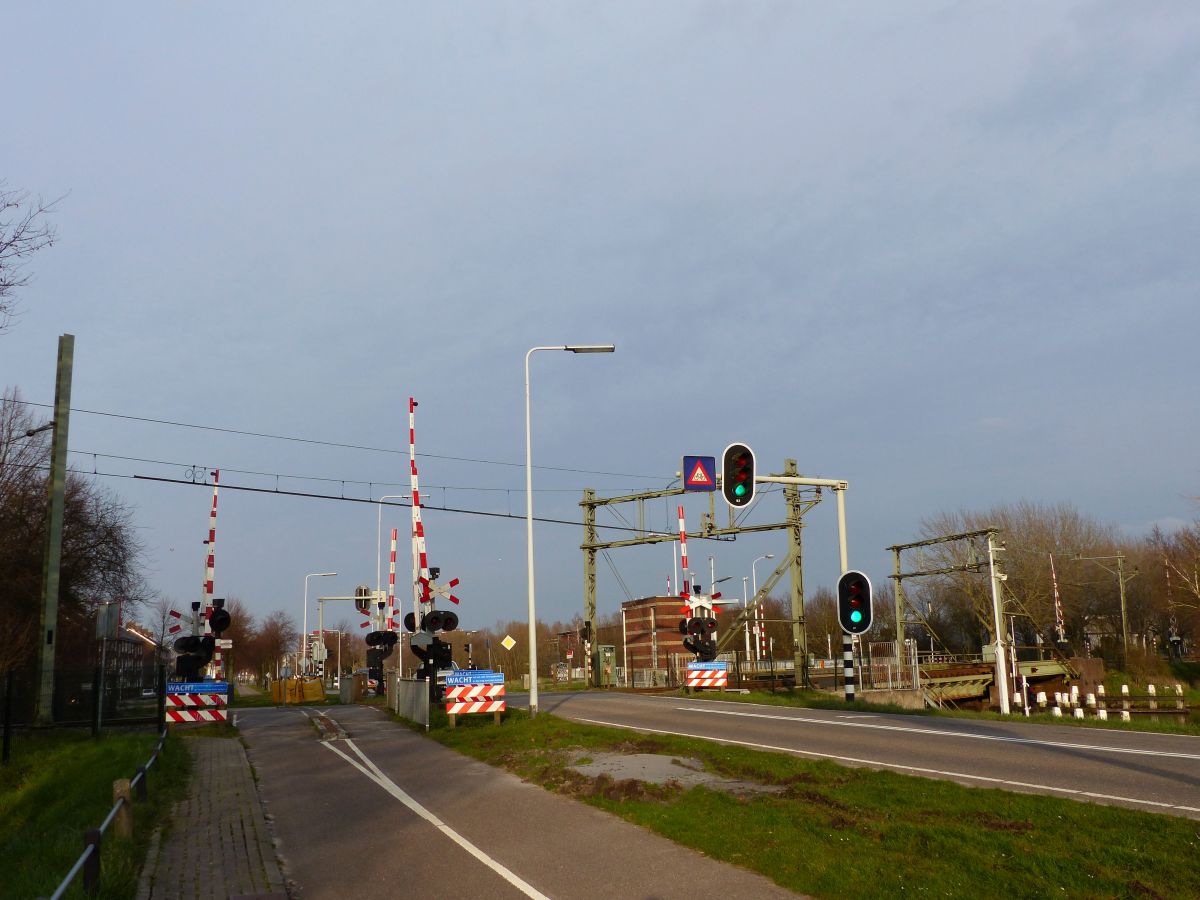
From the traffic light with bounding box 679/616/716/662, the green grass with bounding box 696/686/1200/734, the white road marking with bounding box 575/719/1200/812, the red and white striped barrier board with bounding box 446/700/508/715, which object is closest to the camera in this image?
the white road marking with bounding box 575/719/1200/812

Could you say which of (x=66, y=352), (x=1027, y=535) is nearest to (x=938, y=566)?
(x=1027, y=535)

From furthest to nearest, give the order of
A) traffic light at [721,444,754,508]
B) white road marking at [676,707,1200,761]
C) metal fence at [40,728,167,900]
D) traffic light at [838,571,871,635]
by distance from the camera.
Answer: traffic light at [838,571,871,635]
traffic light at [721,444,754,508]
white road marking at [676,707,1200,761]
metal fence at [40,728,167,900]

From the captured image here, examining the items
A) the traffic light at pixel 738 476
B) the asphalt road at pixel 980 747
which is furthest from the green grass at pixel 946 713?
the traffic light at pixel 738 476

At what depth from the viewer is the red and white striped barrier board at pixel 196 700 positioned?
23.1 meters

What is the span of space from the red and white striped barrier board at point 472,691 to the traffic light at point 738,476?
6.74 meters

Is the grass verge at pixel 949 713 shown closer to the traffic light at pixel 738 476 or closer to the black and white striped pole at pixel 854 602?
the black and white striped pole at pixel 854 602

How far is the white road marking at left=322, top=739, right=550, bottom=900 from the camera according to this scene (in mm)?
8430

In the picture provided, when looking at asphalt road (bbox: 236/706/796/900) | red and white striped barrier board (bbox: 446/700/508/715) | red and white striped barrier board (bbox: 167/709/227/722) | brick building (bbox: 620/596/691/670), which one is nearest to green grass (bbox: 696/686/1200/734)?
red and white striped barrier board (bbox: 446/700/508/715)

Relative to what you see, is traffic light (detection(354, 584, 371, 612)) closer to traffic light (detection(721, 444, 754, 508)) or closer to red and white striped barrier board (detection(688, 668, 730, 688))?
red and white striped barrier board (detection(688, 668, 730, 688))

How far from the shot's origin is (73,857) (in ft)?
33.0

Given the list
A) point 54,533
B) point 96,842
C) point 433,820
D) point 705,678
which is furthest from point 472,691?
point 96,842

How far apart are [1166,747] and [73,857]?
14.7 meters

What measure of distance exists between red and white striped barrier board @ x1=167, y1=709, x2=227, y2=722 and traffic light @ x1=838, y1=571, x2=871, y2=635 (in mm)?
14758

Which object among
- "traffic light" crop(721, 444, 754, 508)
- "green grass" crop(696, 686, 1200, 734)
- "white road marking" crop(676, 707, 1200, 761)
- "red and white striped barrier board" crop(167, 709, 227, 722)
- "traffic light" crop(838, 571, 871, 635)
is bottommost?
"green grass" crop(696, 686, 1200, 734)
